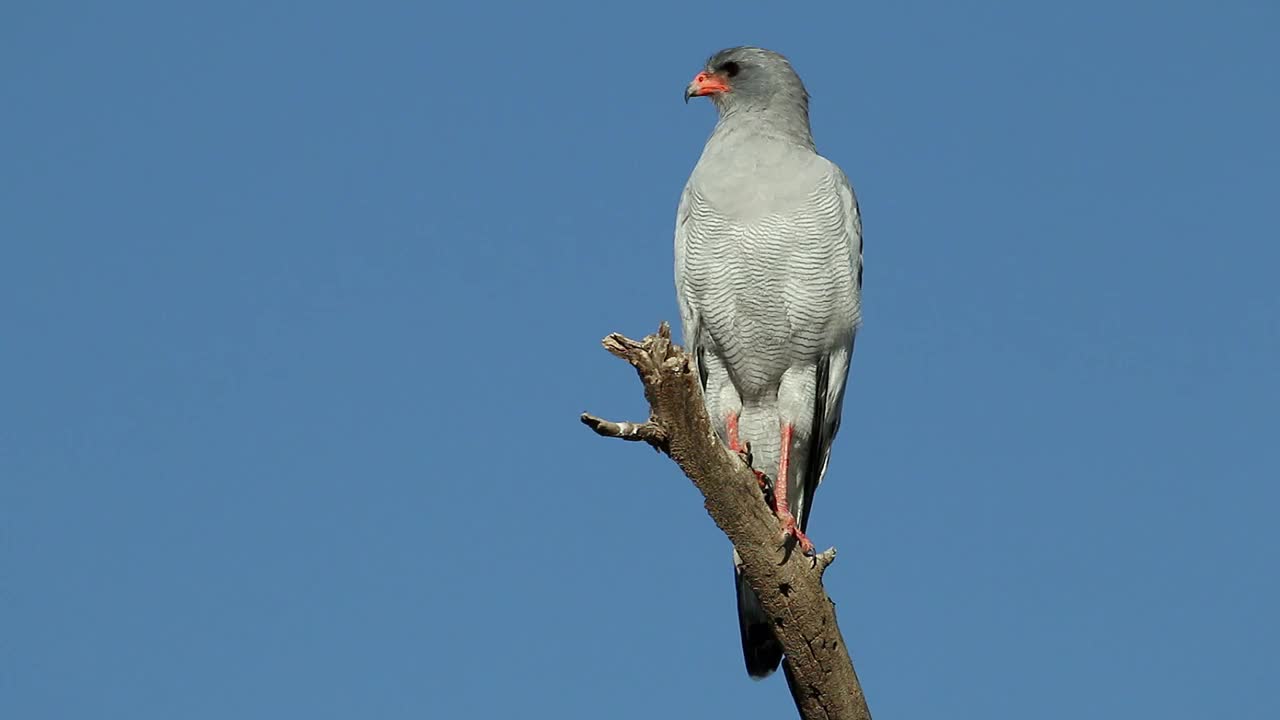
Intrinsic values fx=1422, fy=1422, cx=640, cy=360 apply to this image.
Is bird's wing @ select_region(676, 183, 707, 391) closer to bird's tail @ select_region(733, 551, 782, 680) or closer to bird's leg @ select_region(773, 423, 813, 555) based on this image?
bird's leg @ select_region(773, 423, 813, 555)

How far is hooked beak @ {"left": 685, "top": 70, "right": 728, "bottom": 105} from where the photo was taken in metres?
9.66

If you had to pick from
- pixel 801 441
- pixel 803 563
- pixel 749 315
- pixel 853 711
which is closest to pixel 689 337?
pixel 749 315

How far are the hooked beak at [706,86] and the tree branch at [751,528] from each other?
3.40 m

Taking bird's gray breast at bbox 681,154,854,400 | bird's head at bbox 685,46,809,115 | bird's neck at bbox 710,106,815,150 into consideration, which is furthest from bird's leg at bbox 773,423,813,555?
bird's head at bbox 685,46,809,115

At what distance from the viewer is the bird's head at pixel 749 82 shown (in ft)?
30.9

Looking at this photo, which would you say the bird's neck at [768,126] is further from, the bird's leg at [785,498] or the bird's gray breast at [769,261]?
the bird's leg at [785,498]

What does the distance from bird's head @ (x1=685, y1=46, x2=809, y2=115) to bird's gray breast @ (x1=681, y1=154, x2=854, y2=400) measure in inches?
29.9

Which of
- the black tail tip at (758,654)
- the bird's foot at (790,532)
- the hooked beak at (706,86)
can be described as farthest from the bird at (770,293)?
the bird's foot at (790,532)

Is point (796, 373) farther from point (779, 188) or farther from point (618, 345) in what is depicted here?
point (618, 345)

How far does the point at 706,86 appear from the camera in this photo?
31.8ft

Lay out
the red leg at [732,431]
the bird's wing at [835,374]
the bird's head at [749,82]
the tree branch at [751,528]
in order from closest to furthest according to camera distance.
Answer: the tree branch at [751,528] < the bird's wing at [835,374] < the red leg at [732,431] < the bird's head at [749,82]

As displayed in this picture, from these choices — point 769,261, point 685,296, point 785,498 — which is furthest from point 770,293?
point 785,498

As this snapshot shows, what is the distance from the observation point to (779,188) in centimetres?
858

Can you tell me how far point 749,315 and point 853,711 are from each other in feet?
7.93
